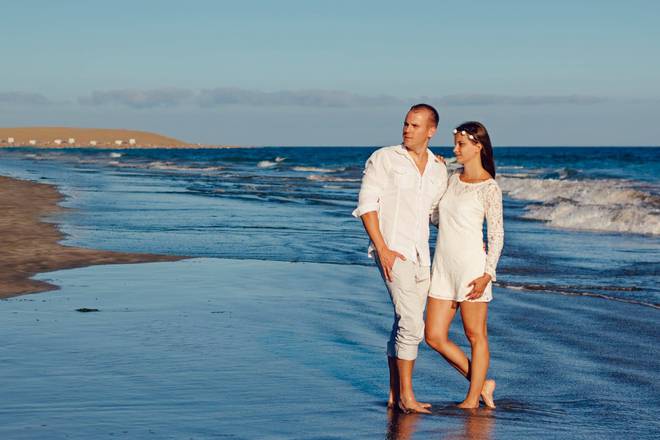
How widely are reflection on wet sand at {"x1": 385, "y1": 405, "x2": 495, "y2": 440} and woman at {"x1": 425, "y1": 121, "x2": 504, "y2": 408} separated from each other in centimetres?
9

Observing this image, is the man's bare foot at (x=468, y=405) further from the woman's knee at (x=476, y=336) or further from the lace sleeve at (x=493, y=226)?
the lace sleeve at (x=493, y=226)

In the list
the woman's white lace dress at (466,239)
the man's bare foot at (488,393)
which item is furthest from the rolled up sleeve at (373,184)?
the man's bare foot at (488,393)

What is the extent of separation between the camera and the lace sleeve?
5.34 metres

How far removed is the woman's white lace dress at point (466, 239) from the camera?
5.36 metres

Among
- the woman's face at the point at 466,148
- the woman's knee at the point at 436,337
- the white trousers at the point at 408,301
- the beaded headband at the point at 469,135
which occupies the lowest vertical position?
the woman's knee at the point at 436,337

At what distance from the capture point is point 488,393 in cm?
538

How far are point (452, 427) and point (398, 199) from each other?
127cm

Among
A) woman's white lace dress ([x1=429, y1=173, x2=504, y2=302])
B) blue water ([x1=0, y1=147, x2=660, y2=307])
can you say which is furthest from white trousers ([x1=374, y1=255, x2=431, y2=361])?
blue water ([x1=0, y1=147, x2=660, y2=307])

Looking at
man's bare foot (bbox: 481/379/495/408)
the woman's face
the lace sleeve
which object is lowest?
man's bare foot (bbox: 481/379/495/408)

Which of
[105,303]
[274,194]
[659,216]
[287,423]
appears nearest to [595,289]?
[105,303]

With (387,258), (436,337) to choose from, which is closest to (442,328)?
(436,337)

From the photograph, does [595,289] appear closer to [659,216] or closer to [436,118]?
[436,118]

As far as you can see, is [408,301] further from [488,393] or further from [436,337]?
[488,393]

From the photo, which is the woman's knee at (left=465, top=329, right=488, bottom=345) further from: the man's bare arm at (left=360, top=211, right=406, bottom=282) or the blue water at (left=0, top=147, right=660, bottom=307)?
the blue water at (left=0, top=147, right=660, bottom=307)
